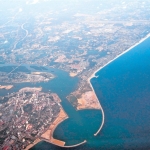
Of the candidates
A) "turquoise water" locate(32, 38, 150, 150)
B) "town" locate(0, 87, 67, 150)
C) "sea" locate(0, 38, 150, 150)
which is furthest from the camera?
"town" locate(0, 87, 67, 150)

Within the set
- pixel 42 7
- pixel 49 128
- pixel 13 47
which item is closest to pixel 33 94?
pixel 49 128

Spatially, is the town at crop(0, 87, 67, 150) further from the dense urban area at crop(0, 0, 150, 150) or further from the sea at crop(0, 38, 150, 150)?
the sea at crop(0, 38, 150, 150)

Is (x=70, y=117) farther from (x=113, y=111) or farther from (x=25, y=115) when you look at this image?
(x=25, y=115)

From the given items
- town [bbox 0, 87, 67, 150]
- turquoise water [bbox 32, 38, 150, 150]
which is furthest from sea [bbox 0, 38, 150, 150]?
town [bbox 0, 87, 67, 150]

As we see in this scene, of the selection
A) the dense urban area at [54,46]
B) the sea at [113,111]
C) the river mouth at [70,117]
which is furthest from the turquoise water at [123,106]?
the dense urban area at [54,46]

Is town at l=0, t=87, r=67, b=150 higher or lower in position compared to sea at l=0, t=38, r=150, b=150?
higher

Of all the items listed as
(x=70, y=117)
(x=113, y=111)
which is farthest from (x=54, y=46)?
(x=113, y=111)

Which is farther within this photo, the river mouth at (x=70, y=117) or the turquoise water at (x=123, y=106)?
the river mouth at (x=70, y=117)

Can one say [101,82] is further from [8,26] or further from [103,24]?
[8,26]

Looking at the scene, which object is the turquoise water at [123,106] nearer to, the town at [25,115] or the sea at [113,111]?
the sea at [113,111]
